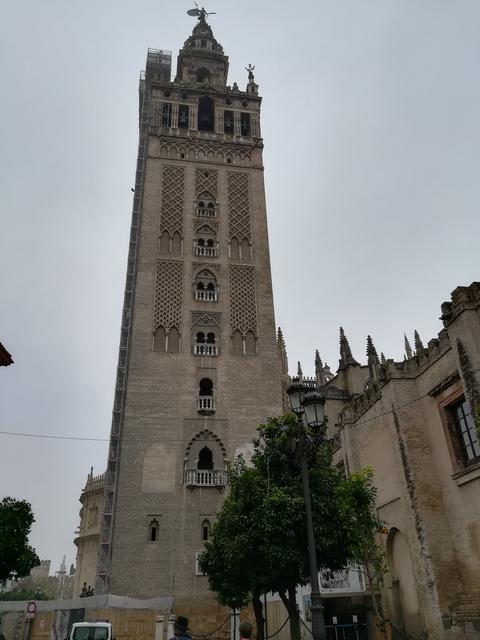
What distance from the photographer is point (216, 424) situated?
888 inches

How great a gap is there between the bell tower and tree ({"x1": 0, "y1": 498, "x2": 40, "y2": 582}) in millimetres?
3416

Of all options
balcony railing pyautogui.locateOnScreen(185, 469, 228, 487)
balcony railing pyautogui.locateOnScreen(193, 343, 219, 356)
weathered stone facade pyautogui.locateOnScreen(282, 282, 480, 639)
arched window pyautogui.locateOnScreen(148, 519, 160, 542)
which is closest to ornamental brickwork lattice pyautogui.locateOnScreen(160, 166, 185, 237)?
balcony railing pyautogui.locateOnScreen(193, 343, 219, 356)

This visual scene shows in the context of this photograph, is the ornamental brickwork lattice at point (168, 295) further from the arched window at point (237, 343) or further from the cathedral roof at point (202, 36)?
the cathedral roof at point (202, 36)

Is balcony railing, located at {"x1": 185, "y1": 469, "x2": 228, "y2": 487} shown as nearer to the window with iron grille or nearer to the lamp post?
the window with iron grille

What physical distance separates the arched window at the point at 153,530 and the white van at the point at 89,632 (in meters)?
6.81

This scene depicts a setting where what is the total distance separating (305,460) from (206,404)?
47.5ft

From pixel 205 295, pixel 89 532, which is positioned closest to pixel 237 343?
pixel 205 295

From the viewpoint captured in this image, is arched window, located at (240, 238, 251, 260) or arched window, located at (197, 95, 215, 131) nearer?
arched window, located at (240, 238, 251, 260)

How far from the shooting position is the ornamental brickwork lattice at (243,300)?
25.3m

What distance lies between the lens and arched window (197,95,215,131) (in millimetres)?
33031

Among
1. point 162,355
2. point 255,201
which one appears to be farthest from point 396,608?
point 255,201

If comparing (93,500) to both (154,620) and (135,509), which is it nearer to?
(135,509)

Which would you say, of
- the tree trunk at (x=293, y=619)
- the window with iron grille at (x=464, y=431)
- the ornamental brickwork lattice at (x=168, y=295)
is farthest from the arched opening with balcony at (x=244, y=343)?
the tree trunk at (x=293, y=619)

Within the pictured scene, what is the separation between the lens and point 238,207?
28.9 metres
